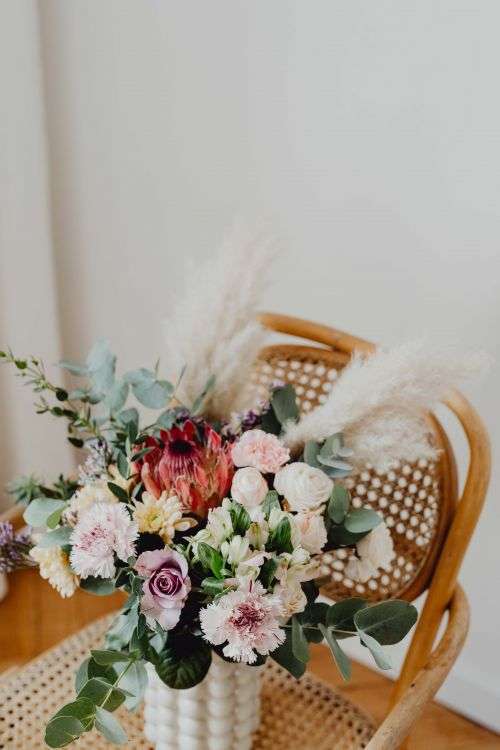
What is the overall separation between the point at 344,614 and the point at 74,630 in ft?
3.31

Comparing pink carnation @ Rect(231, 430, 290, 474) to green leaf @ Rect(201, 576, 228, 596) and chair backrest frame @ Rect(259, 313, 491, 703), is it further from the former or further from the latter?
chair backrest frame @ Rect(259, 313, 491, 703)

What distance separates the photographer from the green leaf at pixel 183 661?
70 cm

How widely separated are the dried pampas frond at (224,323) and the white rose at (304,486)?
0.44 feet

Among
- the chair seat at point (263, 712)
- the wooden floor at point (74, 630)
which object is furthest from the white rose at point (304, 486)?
the wooden floor at point (74, 630)

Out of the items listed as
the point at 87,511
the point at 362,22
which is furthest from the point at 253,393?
the point at 362,22

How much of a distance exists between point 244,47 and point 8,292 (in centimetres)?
62

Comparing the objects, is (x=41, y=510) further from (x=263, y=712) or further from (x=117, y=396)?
(x=263, y=712)

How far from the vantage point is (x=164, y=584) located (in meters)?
0.65

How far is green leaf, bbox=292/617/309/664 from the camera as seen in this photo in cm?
68

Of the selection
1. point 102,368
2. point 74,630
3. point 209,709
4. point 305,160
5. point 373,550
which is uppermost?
point 305,160

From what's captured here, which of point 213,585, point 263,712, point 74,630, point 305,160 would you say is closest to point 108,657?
point 213,585

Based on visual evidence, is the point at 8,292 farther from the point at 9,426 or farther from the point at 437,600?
the point at 437,600

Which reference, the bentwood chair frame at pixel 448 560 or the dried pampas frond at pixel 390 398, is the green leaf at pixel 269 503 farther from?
the bentwood chair frame at pixel 448 560

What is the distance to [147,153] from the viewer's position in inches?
55.9
